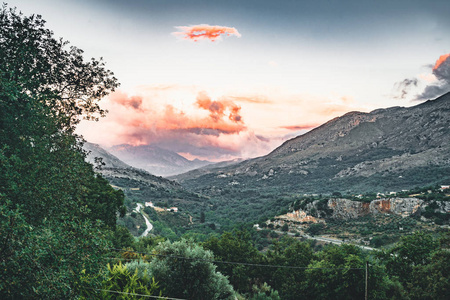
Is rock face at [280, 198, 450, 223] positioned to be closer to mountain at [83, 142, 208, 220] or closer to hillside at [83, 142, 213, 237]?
hillside at [83, 142, 213, 237]

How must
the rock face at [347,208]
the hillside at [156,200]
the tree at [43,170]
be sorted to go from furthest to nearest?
the hillside at [156,200] → the rock face at [347,208] → the tree at [43,170]

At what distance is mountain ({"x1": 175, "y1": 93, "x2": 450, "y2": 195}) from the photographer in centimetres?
11668

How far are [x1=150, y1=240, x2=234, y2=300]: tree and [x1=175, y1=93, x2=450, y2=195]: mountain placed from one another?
104289 millimetres

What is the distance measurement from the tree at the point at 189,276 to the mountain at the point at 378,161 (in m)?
104

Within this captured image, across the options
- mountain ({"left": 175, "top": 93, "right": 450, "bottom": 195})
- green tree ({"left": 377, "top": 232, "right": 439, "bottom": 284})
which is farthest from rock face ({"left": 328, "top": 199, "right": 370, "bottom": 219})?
green tree ({"left": 377, "top": 232, "right": 439, "bottom": 284})

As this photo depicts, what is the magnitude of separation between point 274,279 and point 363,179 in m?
120

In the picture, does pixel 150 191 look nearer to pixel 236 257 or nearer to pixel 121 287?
pixel 236 257

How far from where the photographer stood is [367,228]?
61156 mm

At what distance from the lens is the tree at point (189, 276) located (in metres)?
14.6

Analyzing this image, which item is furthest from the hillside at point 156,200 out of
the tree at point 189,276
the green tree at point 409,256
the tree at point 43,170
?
the tree at point 43,170

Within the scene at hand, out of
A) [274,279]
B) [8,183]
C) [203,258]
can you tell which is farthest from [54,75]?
[274,279]

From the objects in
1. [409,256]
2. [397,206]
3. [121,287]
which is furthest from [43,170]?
[397,206]

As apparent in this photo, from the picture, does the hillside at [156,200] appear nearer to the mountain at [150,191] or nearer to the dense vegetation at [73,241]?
the mountain at [150,191]

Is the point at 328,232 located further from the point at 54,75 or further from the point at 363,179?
the point at 363,179
